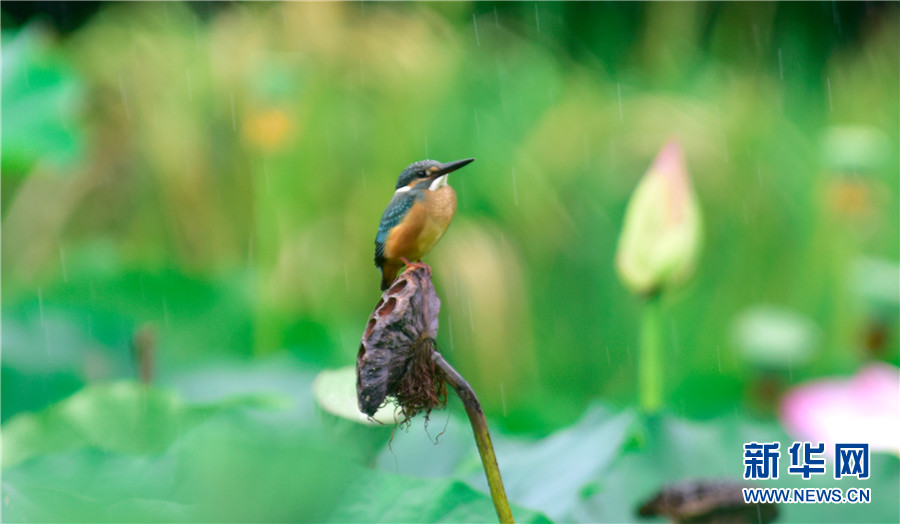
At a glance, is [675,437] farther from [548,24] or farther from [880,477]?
[548,24]

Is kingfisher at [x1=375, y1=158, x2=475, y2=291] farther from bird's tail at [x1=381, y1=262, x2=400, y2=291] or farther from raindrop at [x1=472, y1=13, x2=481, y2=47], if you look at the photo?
raindrop at [x1=472, y1=13, x2=481, y2=47]

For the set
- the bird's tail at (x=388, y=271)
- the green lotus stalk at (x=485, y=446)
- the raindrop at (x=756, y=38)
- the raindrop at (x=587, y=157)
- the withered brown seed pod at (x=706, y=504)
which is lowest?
the withered brown seed pod at (x=706, y=504)

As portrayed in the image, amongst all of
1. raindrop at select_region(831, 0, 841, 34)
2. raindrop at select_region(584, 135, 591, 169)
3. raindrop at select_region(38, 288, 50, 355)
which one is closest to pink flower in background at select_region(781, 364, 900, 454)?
raindrop at select_region(584, 135, 591, 169)

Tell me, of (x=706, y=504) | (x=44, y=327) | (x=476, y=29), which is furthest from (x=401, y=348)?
(x=476, y=29)

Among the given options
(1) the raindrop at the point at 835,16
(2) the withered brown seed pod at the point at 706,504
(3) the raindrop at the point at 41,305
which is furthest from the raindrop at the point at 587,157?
(1) the raindrop at the point at 835,16

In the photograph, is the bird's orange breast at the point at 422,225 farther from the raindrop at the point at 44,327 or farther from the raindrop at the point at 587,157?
the raindrop at the point at 587,157
